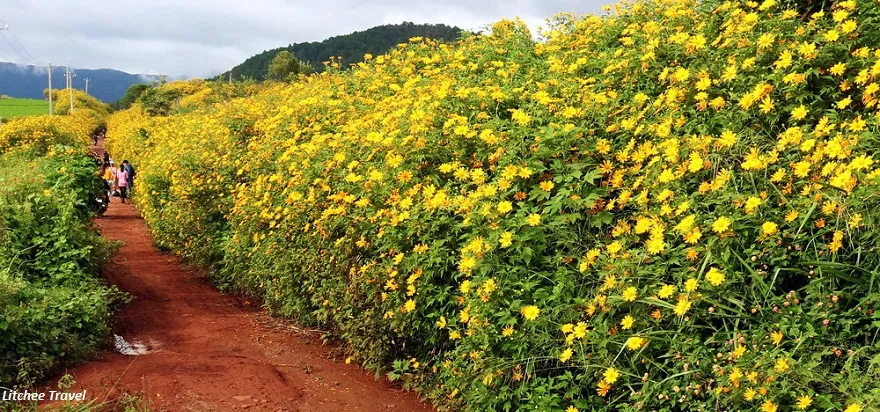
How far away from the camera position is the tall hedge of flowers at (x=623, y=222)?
7.31 feet

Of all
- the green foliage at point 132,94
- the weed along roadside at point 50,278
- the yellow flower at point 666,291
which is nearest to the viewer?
the yellow flower at point 666,291

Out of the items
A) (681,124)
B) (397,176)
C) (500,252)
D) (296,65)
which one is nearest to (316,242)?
(397,176)

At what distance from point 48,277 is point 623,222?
4.60m

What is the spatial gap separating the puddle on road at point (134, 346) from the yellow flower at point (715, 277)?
4071 mm

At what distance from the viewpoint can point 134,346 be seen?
16.4 ft

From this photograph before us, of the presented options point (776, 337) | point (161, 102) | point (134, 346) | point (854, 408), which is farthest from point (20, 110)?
point (854, 408)

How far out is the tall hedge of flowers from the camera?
223 cm

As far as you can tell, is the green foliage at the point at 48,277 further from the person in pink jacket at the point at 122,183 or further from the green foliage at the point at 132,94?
the green foliage at the point at 132,94

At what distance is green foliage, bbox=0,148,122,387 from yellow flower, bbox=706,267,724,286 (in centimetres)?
376

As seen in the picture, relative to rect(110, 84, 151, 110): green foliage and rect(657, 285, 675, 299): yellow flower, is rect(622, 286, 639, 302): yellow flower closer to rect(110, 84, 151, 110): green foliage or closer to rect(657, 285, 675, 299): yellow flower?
rect(657, 285, 675, 299): yellow flower

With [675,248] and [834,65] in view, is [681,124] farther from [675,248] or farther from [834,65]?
[675,248]

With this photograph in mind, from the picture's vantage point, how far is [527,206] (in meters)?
3.10

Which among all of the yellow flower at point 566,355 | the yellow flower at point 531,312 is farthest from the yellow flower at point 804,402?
the yellow flower at point 531,312

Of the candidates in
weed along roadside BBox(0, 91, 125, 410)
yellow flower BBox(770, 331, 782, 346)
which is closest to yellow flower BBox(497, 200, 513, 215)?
yellow flower BBox(770, 331, 782, 346)
